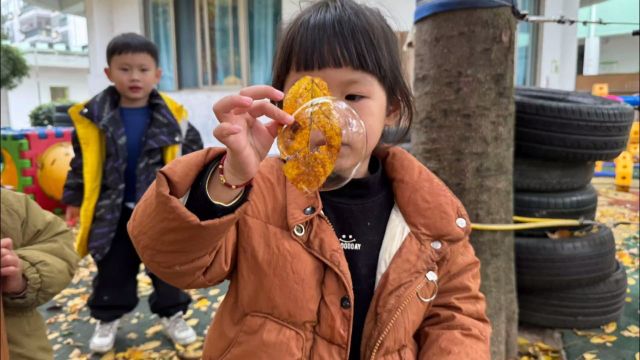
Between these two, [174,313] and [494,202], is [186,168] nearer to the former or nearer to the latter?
[494,202]

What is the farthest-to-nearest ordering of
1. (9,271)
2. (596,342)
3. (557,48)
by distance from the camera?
(557,48), (596,342), (9,271)

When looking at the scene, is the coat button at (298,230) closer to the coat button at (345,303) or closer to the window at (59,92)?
the coat button at (345,303)

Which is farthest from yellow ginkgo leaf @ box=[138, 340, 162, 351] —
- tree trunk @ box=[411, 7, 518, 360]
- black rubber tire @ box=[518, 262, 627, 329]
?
black rubber tire @ box=[518, 262, 627, 329]

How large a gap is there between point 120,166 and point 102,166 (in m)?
0.11

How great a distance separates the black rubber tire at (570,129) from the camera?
2701mm

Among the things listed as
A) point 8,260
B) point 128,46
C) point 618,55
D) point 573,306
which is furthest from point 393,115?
point 618,55

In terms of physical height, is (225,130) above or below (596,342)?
above

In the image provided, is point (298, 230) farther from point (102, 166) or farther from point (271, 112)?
point (102, 166)

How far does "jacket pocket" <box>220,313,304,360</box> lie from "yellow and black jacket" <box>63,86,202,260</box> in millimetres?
1770

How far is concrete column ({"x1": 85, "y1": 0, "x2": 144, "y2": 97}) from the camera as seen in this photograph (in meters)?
7.61

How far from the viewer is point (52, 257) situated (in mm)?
1861

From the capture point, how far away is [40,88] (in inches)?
998

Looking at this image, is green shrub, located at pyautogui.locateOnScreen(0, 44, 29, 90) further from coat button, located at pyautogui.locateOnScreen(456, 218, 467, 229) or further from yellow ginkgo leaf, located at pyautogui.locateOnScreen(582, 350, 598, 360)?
coat button, located at pyautogui.locateOnScreen(456, 218, 467, 229)

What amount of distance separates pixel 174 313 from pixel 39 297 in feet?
4.44
